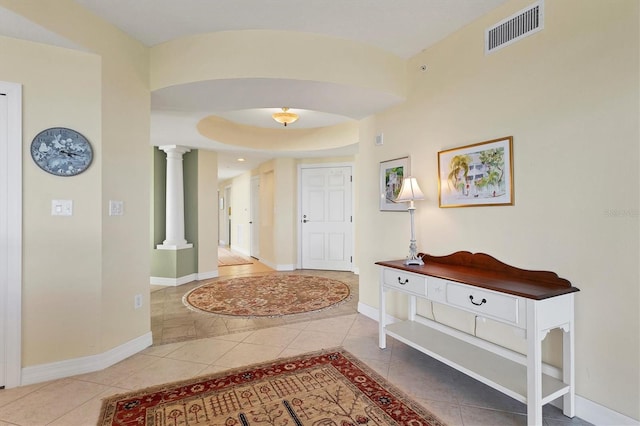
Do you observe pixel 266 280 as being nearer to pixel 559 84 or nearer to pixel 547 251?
pixel 547 251

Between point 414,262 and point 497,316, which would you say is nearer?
point 497,316

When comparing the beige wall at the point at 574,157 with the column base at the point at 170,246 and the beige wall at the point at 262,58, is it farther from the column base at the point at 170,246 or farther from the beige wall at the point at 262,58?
the column base at the point at 170,246

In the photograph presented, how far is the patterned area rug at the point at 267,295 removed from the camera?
12.3 ft

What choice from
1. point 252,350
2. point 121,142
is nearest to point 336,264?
point 252,350

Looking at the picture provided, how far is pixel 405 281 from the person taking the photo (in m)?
2.43

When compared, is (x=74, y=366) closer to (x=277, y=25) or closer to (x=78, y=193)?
(x=78, y=193)

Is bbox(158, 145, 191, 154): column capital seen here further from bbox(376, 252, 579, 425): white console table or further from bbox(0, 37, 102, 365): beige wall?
bbox(376, 252, 579, 425): white console table

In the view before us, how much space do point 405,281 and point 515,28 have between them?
6.10ft

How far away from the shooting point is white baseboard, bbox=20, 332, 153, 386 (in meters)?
2.16

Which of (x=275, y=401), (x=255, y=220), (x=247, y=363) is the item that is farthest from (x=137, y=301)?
(x=255, y=220)

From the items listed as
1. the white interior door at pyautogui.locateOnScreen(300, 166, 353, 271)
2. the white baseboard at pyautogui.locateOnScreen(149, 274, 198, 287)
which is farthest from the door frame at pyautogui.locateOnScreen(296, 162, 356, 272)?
the white baseboard at pyautogui.locateOnScreen(149, 274, 198, 287)

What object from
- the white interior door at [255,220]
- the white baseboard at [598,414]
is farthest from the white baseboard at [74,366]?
the white interior door at [255,220]

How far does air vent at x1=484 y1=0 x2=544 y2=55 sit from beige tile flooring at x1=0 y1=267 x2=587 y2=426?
2.28m

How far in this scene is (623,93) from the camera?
5.28 feet
